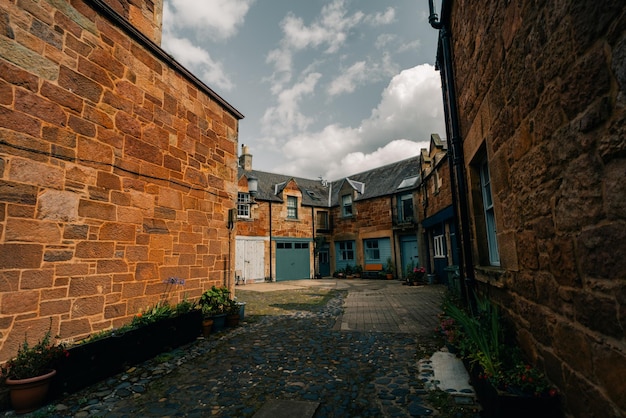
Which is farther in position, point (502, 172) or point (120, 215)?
point (120, 215)

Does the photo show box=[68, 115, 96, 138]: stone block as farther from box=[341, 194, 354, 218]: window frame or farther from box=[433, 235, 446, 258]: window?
box=[341, 194, 354, 218]: window frame

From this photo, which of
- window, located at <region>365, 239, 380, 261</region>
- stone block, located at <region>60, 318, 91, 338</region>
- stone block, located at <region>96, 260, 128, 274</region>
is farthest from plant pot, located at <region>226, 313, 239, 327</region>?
window, located at <region>365, 239, 380, 261</region>

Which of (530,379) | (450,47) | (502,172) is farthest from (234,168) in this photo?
(530,379)

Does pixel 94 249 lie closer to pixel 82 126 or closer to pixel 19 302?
pixel 19 302

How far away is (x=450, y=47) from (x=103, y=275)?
6.87 m

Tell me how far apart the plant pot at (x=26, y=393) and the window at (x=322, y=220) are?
1792 cm

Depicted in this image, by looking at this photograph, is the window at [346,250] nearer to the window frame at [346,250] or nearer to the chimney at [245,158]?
the window frame at [346,250]

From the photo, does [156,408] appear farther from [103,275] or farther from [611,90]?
[611,90]

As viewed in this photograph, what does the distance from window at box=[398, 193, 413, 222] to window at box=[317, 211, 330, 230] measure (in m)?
5.64

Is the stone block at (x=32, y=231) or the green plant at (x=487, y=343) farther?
the stone block at (x=32, y=231)

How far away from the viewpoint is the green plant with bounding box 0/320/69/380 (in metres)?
3.19

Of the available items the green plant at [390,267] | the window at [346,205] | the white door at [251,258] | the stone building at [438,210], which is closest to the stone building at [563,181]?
the stone building at [438,210]

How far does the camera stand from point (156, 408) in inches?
124

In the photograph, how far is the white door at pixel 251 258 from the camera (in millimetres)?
16766
